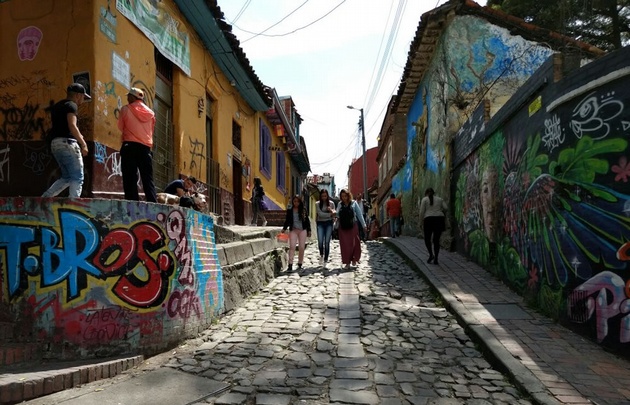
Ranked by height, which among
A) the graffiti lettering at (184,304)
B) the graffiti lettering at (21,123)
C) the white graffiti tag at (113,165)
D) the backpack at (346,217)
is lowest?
the graffiti lettering at (184,304)

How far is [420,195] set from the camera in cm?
1409

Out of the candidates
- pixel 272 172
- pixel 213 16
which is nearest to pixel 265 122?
pixel 272 172

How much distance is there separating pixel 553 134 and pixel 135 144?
4837mm

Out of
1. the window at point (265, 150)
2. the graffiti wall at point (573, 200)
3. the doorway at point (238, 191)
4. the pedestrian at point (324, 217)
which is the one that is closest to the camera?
the graffiti wall at point (573, 200)

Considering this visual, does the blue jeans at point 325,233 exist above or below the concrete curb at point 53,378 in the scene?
above

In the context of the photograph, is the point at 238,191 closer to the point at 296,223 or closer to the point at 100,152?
the point at 296,223

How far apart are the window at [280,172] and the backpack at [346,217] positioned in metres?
11.7

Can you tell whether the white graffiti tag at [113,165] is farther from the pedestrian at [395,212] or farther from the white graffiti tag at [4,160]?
the pedestrian at [395,212]

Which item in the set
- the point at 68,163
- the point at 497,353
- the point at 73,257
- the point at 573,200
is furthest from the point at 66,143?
the point at 573,200

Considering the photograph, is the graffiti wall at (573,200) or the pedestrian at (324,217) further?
the pedestrian at (324,217)

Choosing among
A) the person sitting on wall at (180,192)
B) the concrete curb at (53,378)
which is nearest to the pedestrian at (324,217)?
the person sitting on wall at (180,192)

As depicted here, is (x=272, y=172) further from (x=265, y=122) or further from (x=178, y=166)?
(x=178, y=166)

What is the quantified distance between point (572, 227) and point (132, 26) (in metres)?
6.79

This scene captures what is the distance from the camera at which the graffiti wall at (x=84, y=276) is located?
3898 millimetres
